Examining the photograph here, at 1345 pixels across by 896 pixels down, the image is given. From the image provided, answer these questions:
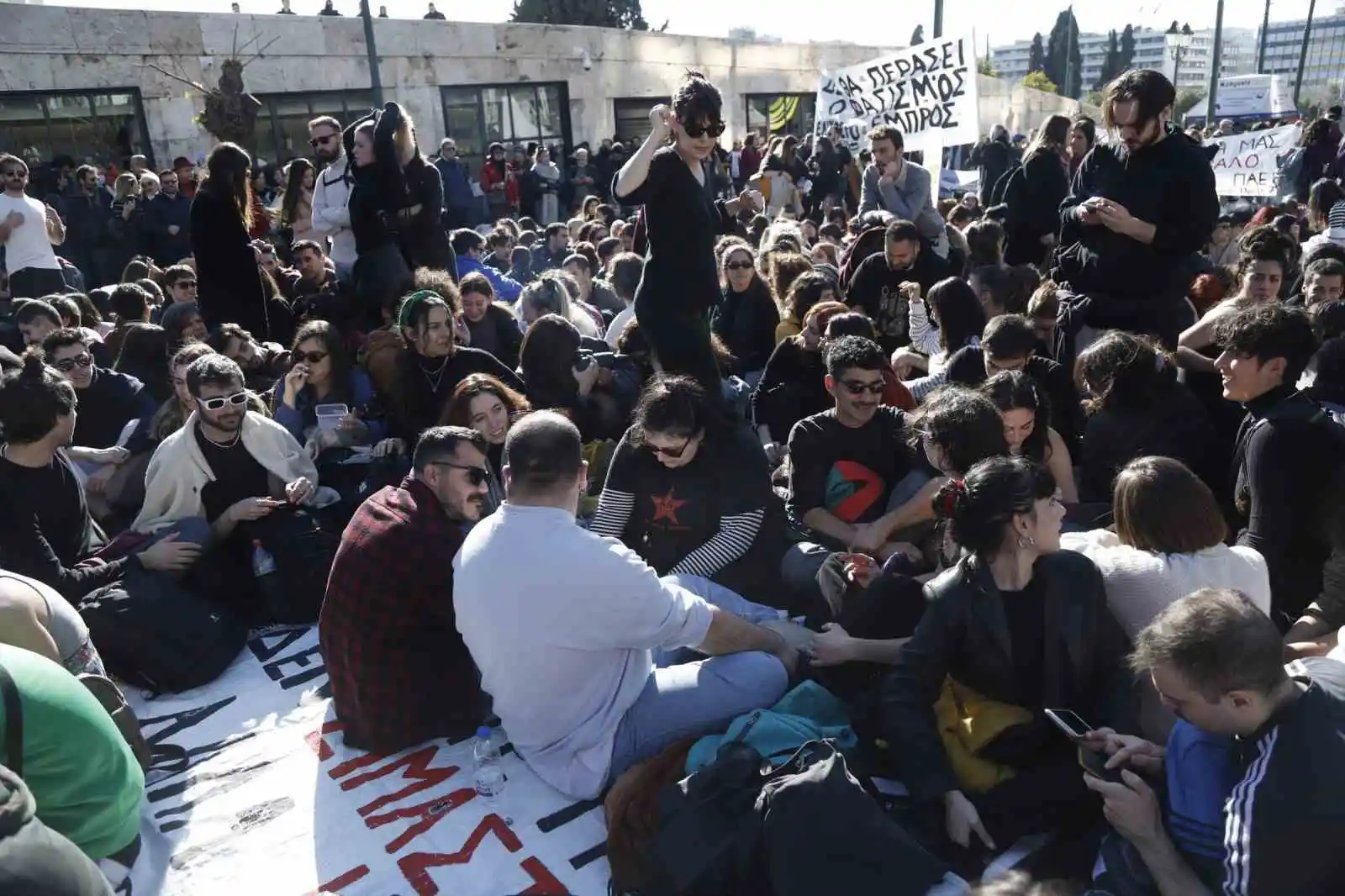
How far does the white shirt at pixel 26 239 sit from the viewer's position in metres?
8.04

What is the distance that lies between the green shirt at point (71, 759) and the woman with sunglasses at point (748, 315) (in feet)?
14.8

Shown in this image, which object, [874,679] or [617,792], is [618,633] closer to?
[617,792]

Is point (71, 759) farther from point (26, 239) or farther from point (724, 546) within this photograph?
point (26, 239)

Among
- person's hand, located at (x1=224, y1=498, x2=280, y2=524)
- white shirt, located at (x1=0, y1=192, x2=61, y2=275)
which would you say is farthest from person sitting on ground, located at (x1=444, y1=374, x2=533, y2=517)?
white shirt, located at (x1=0, y1=192, x2=61, y2=275)

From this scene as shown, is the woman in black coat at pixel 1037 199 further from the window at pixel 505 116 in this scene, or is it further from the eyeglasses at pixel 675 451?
the window at pixel 505 116

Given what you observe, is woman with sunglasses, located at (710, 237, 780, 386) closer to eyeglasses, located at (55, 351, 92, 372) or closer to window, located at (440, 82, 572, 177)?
eyeglasses, located at (55, 351, 92, 372)

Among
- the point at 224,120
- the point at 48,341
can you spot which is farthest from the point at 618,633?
the point at 224,120

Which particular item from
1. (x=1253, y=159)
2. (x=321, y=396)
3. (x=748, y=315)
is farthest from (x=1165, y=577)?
(x=1253, y=159)

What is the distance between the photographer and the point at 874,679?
10.8 feet

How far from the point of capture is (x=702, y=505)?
4.11m

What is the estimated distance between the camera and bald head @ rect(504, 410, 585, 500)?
283cm

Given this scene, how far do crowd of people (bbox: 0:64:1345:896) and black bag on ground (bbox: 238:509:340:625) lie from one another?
0.02 meters

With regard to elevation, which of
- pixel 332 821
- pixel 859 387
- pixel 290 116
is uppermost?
pixel 290 116

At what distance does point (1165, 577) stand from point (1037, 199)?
15.8ft
